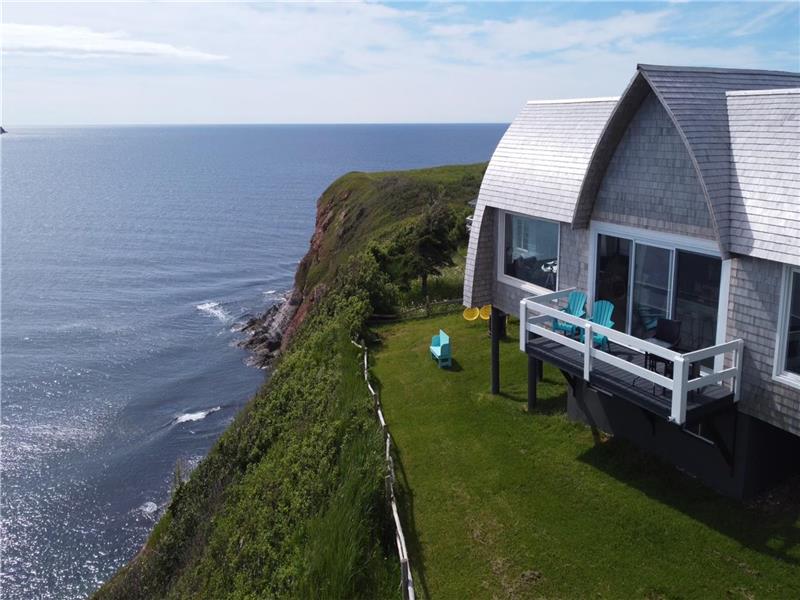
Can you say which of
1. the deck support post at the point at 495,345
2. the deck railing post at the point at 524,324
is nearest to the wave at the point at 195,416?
the deck support post at the point at 495,345

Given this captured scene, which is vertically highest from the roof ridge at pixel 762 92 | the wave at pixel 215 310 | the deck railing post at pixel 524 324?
the roof ridge at pixel 762 92

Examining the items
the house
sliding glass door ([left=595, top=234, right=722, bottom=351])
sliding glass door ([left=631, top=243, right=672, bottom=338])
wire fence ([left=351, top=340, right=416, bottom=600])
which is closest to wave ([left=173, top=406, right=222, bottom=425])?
wire fence ([left=351, top=340, right=416, bottom=600])

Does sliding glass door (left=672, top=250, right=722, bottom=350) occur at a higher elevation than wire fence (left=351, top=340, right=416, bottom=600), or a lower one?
higher

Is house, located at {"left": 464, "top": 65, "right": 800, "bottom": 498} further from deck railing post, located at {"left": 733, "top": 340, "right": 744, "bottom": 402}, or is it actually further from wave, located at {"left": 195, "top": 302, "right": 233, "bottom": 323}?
wave, located at {"left": 195, "top": 302, "right": 233, "bottom": 323}

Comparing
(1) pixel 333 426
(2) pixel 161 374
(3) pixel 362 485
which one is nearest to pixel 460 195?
(2) pixel 161 374

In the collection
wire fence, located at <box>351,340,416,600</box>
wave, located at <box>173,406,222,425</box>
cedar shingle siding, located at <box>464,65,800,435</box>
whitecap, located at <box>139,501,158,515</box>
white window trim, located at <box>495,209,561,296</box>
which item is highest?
cedar shingle siding, located at <box>464,65,800,435</box>

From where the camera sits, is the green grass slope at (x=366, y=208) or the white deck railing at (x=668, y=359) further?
the green grass slope at (x=366, y=208)

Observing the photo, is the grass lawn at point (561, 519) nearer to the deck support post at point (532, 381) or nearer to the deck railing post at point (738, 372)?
the deck support post at point (532, 381)
